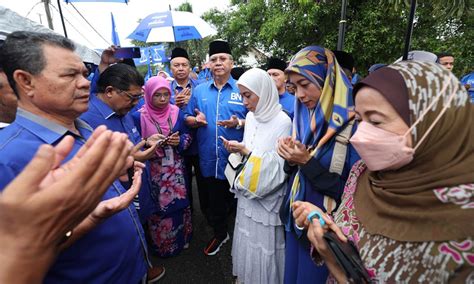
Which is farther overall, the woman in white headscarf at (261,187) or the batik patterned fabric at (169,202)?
the batik patterned fabric at (169,202)

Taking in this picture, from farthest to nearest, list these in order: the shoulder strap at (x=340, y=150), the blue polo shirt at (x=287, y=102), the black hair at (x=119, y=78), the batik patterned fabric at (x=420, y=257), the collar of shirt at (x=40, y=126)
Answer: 1. the blue polo shirt at (x=287, y=102)
2. the black hair at (x=119, y=78)
3. the shoulder strap at (x=340, y=150)
4. the collar of shirt at (x=40, y=126)
5. the batik patterned fabric at (x=420, y=257)

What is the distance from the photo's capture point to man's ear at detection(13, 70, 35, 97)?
116cm

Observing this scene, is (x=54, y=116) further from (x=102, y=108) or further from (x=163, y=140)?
(x=163, y=140)

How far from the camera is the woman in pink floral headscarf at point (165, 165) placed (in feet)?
9.04

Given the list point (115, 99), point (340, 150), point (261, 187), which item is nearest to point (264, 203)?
point (261, 187)

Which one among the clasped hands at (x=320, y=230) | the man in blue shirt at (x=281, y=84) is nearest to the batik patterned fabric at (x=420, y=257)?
the clasped hands at (x=320, y=230)

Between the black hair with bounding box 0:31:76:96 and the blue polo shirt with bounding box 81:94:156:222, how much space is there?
83 cm

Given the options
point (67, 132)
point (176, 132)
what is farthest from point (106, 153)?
point (176, 132)

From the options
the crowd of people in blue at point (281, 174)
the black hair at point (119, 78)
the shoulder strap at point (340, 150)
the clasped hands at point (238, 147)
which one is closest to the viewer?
the crowd of people in blue at point (281, 174)

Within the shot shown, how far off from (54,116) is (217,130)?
74.7 inches

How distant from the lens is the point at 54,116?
1285mm

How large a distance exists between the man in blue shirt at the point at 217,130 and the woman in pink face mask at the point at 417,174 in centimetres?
197

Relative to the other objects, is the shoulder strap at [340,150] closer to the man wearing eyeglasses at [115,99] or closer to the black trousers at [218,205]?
the man wearing eyeglasses at [115,99]

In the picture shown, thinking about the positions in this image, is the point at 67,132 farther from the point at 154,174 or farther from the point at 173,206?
the point at 173,206
